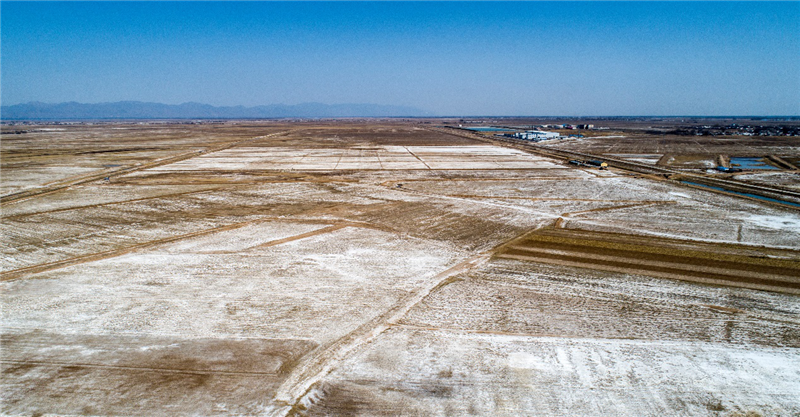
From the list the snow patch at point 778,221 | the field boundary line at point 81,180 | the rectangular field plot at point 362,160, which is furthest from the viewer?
the rectangular field plot at point 362,160

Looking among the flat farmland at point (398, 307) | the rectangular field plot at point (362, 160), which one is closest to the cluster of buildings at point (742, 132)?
the rectangular field plot at point (362, 160)

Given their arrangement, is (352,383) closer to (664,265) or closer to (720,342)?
(720,342)

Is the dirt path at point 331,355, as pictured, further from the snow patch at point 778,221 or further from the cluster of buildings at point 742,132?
the cluster of buildings at point 742,132

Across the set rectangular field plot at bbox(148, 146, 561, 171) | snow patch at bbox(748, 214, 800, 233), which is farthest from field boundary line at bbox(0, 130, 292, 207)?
snow patch at bbox(748, 214, 800, 233)

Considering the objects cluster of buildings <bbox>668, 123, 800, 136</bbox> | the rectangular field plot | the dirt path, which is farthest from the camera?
cluster of buildings <bbox>668, 123, 800, 136</bbox>

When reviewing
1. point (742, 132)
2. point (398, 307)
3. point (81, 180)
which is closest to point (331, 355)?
point (398, 307)

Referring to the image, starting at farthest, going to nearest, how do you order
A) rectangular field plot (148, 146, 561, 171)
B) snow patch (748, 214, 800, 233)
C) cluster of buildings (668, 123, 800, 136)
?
cluster of buildings (668, 123, 800, 136)
rectangular field plot (148, 146, 561, 171)
snow patch (748, 214, 800, 233)

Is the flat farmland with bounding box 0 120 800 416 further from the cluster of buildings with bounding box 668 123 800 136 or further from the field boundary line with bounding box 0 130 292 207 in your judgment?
the cluster of buildings with bounding box 668 123 800 136

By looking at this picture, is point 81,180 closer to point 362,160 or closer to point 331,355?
point 362,160

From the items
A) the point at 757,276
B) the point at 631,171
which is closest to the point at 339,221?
the point at 757,276
